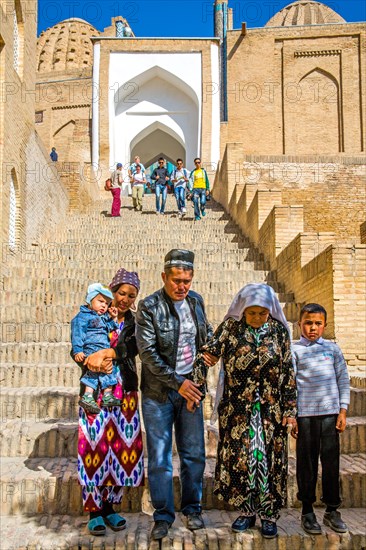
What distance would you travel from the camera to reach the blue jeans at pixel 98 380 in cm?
354

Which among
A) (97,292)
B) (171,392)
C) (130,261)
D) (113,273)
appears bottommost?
(171,392)

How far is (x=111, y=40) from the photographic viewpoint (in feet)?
74.3

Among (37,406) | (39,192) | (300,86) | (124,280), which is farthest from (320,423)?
(300,86)

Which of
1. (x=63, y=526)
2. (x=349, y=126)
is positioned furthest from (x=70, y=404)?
(x=349, y=126)

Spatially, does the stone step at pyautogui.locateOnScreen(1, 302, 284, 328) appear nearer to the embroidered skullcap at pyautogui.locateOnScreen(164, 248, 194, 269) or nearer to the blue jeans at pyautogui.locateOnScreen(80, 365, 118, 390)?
the blue jeans at pyautogui.locateOnScreen(80, 365, 118, 390)

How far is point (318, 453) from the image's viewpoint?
11.8ft

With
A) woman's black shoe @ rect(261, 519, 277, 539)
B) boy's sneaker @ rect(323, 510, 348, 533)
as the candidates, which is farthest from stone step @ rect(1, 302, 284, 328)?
woman's black shoe @ rect(261, 519, 277, 539)

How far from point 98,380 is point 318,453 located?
136 centimetres

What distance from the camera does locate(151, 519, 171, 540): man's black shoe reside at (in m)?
3.28

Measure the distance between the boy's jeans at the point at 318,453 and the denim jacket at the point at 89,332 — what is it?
50.1 inches

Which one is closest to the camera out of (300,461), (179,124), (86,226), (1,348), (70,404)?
(300,461)

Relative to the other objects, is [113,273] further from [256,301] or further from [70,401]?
[256,301]

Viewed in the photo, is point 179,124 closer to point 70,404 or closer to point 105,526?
point 70,404

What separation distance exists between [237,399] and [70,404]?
6.90 feet
